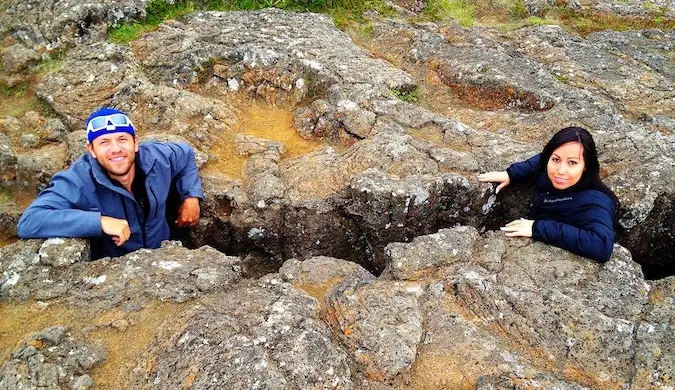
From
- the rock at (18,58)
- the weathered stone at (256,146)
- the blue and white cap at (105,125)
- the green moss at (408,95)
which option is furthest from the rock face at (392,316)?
the rock at (18,58)

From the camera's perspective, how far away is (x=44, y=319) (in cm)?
450

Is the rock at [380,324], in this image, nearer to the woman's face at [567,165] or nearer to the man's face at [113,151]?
the woman's face at [567,165]

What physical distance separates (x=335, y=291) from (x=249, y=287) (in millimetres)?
821

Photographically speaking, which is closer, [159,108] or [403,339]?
[403,339]

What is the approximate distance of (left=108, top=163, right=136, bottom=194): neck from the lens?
5.44 meters

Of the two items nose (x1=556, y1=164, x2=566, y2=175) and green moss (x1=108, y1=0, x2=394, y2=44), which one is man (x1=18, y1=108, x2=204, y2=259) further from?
Answer: green moss (x1=108, y1=0, x2=394, y2=44)

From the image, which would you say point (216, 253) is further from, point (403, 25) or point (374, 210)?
point (403, 25)

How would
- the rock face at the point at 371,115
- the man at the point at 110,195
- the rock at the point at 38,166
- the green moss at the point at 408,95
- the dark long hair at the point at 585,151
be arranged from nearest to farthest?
the man at the point at 110,195 → the dark long hair at the point at 585,151 → the rock face at the point at 371,115 → the rock at the point at 38,166 → the green moss at the point at 408,95

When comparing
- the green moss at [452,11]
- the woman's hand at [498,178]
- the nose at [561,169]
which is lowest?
the woman's hand at [498,178]

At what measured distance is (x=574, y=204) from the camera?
17.7ft

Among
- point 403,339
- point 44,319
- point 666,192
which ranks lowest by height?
point 44,319

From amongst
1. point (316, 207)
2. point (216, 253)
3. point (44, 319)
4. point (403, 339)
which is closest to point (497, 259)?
point (403, 339)

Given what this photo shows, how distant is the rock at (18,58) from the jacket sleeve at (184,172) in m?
4.36

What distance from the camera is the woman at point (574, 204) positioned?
16.8 ft
